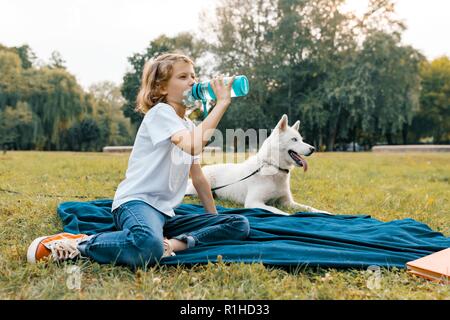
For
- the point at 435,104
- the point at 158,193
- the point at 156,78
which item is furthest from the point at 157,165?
the point at 435,104

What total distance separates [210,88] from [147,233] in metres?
1.19

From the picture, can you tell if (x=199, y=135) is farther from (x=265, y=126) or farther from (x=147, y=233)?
(x=265, y=126)

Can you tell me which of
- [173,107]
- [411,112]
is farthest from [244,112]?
[173,107]

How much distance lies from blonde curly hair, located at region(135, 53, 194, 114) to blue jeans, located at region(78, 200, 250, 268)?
0.86 metres

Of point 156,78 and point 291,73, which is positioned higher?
point 291,73

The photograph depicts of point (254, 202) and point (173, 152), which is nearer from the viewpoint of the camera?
point (173, 152)

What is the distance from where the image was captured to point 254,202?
17.3 ft

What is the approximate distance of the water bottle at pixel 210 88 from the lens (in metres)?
3.19

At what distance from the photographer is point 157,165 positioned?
314 centimetres

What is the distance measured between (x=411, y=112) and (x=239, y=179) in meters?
27.9

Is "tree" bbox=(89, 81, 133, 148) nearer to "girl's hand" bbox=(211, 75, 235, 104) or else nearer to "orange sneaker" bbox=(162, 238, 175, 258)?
"girl's hand" bbox=(211, 75, 235, 104)

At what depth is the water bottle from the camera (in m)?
3.19

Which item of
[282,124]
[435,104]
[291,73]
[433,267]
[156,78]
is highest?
[291,73]
